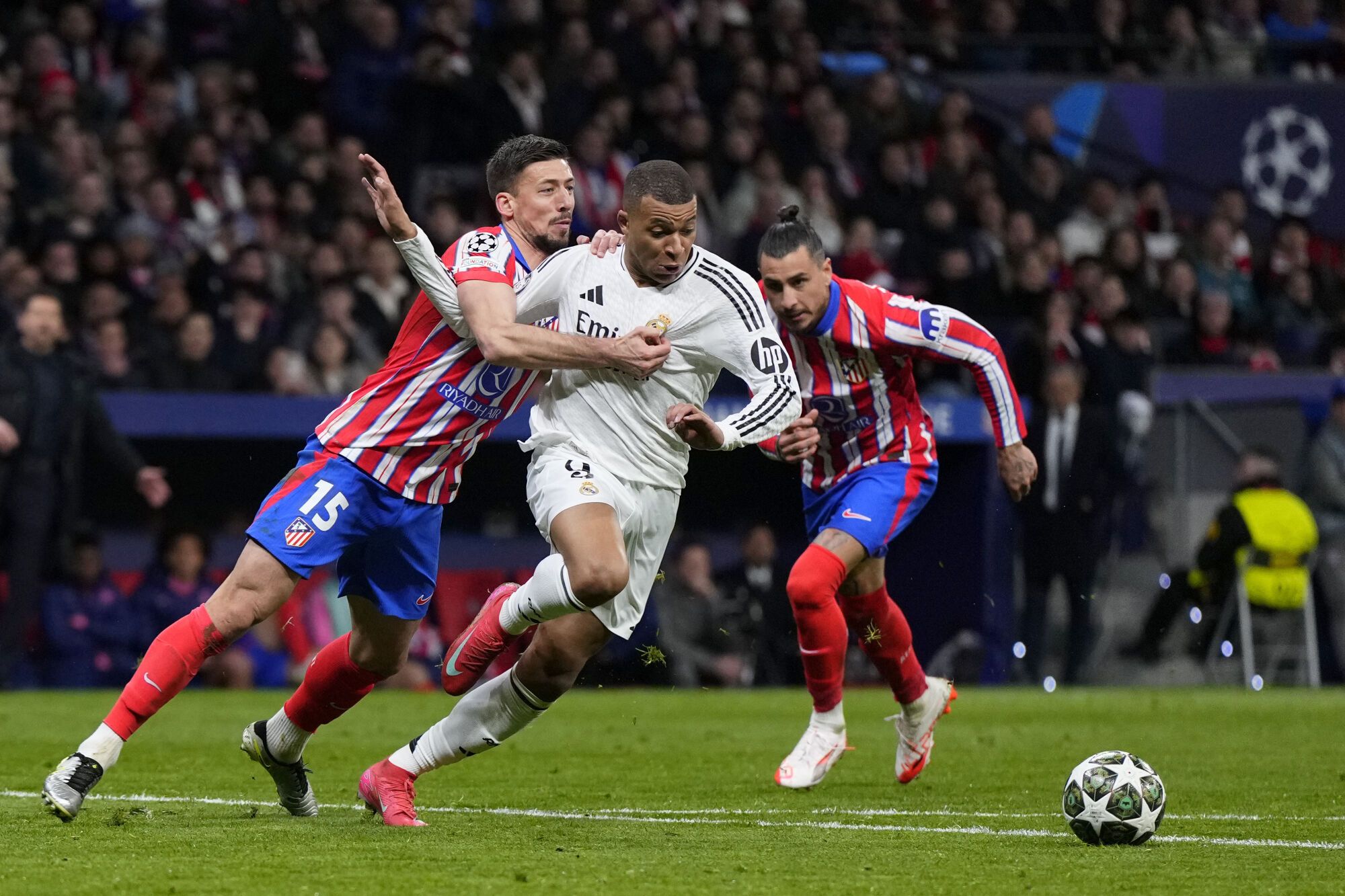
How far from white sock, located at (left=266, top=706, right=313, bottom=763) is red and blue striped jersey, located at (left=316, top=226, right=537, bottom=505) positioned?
0.91 meters

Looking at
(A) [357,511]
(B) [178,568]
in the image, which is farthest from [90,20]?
(A) [357,511]

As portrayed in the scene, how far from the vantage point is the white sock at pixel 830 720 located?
329 inches

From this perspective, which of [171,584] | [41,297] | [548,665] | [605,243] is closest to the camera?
[548,665]

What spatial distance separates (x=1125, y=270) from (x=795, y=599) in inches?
416

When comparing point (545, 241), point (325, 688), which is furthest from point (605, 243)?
point (325, 688)

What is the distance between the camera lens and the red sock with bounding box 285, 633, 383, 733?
6746mm

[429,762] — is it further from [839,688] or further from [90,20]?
[90,20]

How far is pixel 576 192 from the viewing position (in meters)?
16.1

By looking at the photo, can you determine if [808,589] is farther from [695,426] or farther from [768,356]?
[695,426]

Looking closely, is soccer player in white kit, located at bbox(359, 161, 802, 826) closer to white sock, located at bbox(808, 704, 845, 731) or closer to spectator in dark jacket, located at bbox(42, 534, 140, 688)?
white sock, located at bbox(808, 704, 845, 731)

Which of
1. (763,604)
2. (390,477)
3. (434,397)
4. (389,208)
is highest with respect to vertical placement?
(389,208)

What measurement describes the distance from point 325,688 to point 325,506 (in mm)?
751

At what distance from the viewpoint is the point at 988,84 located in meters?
20.3

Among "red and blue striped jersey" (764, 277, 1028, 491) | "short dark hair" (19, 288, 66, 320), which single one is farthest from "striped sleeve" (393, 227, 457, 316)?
"short dark hair" (19, 288, 66, 320)
